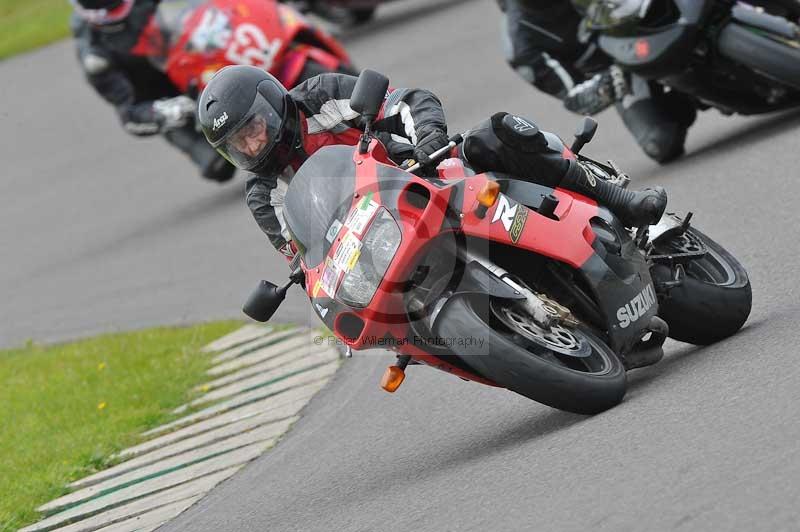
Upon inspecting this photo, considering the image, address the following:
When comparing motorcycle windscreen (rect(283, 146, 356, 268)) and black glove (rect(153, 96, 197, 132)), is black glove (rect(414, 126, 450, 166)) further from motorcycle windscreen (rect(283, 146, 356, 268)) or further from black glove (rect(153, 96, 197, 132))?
black glove (rect(153, 96, 197, 132))

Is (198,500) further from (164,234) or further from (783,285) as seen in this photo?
(164,234)

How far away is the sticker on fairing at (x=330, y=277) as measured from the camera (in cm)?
576

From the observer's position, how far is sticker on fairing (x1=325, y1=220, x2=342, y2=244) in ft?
19.2

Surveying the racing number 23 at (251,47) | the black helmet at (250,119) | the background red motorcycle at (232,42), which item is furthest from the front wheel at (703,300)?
the racing number 23 at (251,47)

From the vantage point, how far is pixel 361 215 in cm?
575

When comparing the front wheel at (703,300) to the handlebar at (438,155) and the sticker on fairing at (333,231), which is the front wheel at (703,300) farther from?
the sticker on fairing at (333,231)

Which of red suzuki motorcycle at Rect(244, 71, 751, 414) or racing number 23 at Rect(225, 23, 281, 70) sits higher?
red suzuki motorcycle at Rect(244, 71, 751, 414)

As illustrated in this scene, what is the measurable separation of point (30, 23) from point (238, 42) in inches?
444

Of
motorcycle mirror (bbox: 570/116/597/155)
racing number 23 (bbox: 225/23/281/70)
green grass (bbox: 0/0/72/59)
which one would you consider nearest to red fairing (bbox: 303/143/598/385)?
motorcycle mirror (bbox: 570/116/597/155)

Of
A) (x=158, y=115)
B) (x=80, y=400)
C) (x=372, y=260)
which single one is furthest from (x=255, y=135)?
(x=158, y=115)

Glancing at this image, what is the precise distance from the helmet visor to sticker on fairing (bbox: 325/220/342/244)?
28.3 inches

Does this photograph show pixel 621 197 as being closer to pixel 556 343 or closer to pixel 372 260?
pixel 556 343

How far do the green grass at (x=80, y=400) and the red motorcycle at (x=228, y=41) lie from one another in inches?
133

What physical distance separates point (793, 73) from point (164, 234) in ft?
21.4
